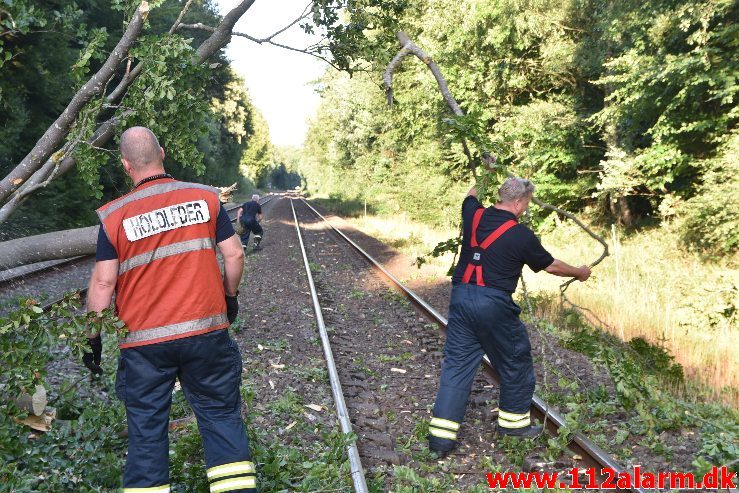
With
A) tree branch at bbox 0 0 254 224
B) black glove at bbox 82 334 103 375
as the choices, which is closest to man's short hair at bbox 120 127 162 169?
black glove at bbox 82 334 103 375

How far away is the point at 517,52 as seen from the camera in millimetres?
19484

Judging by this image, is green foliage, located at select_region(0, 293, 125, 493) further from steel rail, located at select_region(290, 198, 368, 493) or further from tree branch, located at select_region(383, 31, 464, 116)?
tree branch, located at select_region(383, 31, 464, 116)

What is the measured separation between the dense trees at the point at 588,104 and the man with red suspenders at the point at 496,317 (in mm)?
783

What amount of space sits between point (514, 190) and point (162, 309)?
2.93 m

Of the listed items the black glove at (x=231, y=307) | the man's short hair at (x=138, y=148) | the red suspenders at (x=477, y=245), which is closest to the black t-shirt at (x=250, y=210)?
the red suspenders at (x=477, y=245)

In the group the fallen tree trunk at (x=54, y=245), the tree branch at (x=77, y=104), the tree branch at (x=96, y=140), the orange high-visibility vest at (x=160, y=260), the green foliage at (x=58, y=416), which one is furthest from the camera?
the fallen tree trunk at (x=54, y=245)

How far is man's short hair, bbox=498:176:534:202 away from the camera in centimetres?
475

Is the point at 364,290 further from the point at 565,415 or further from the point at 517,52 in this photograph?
the point at 517,52

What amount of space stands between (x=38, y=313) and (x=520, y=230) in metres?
3.51

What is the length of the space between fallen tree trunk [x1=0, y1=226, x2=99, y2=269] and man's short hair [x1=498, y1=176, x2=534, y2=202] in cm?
355

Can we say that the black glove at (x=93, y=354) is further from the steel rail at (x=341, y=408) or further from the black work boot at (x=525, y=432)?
the black work boot at (x=525, y=432)

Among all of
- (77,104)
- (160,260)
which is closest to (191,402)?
(160,260)

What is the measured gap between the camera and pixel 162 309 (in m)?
3.22

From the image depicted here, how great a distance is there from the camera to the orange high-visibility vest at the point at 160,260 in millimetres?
3197
